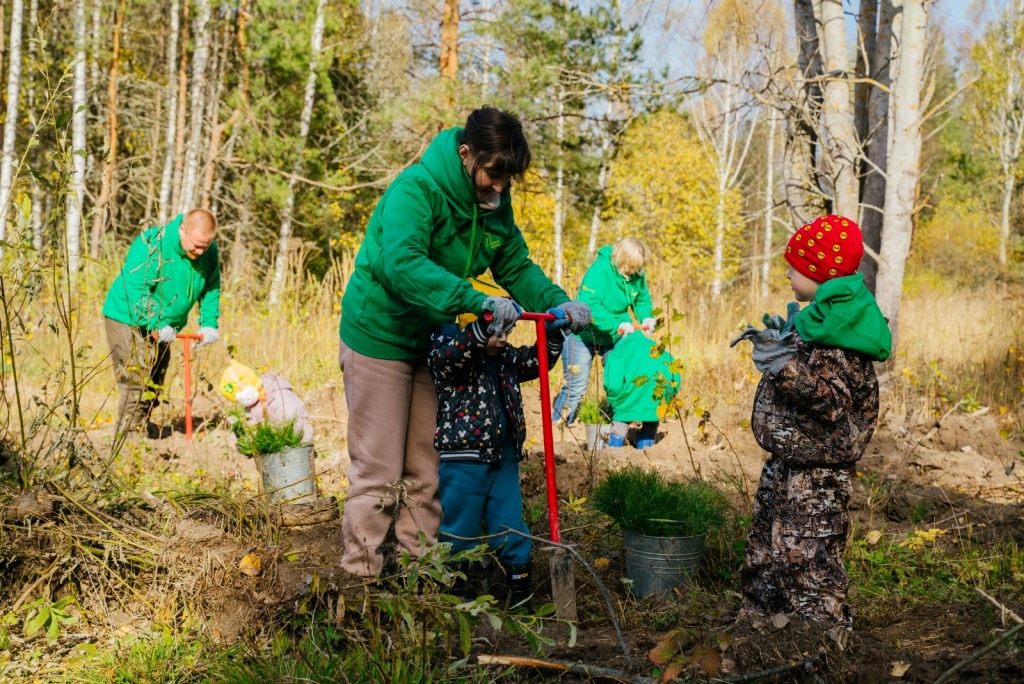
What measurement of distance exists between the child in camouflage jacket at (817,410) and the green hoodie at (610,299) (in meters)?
3.24

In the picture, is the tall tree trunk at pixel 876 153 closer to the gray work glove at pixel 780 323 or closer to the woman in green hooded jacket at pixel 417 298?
the gray work glove at pixel 780 323

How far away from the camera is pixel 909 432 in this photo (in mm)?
5652

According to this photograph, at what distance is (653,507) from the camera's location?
10.9 feet

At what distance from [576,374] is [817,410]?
10.3 ft

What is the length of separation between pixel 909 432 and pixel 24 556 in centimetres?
525

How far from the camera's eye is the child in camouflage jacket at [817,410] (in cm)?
282

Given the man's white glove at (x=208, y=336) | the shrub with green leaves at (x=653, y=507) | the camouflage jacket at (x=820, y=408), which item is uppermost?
the camouflage jacket at (x=820, y=408)

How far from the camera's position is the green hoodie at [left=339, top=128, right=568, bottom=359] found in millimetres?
2771

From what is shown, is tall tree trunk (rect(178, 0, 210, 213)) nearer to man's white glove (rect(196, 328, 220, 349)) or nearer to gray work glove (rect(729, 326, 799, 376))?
man's white glove (rect(196, 328, 220, 349))

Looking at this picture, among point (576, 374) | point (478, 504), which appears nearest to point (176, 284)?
point (576, 374)

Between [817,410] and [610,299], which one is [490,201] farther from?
[610,299]

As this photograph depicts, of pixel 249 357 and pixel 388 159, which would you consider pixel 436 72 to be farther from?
pixel 249 357

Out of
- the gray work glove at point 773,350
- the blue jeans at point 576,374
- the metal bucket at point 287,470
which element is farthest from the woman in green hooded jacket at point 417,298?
the blue jeans at point 576,374

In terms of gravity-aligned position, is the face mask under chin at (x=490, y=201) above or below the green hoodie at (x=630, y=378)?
above
